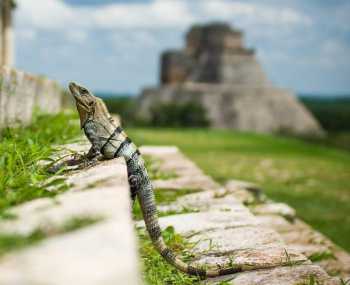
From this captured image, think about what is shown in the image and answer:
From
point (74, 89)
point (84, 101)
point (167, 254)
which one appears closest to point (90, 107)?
point (84, 101)

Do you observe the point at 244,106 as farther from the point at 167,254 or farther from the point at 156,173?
the point at 167,254

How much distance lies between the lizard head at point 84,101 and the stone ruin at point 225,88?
157ft

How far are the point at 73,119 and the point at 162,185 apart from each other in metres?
2.41

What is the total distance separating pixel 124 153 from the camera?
2.95 meters

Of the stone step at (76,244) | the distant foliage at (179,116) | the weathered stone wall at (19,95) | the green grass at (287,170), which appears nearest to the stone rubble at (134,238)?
the stone step at (76,244)

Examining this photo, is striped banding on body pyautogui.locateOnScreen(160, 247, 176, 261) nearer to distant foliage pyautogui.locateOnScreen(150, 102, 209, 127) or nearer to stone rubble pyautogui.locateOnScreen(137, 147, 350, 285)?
stone rubble pyautogui.locateOnScreen(137, 147, 350, 285)

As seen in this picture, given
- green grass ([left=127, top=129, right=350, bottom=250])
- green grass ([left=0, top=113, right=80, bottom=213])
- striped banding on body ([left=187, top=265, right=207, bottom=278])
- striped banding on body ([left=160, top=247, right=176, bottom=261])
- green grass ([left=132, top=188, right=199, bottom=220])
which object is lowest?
green grass ([left=127, top=129, right=350, bottom=250])

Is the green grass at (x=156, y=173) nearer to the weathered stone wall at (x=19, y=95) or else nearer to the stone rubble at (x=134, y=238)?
the stone rubble at (x=134, y=238)

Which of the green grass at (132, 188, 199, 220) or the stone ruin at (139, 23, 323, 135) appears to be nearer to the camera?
the green grass at (132, 188, 199, 220)

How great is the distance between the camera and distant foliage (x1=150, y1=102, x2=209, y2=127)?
46.4 meters

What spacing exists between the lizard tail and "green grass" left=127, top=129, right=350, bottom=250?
16.1ft

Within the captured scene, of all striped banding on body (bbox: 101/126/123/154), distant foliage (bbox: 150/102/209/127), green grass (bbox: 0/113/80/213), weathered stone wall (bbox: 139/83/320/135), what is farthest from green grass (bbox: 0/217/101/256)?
weathered stone wall (bbox: 139/83/320/135)

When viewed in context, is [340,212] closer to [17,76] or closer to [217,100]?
[17,76]

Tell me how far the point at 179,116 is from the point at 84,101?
43.8 m
